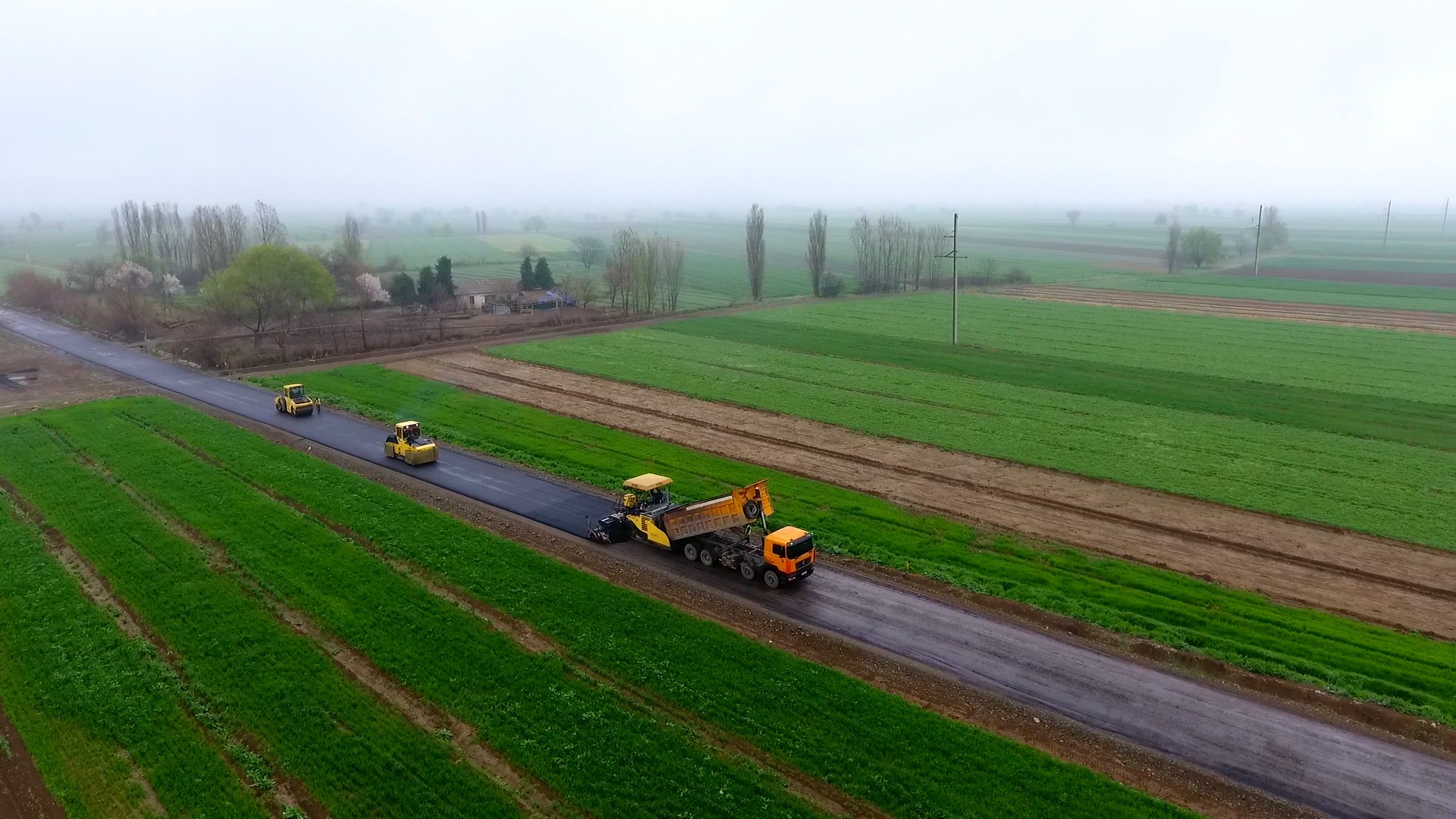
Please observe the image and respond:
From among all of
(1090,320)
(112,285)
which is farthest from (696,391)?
(112,285)

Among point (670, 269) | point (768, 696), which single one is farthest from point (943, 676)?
point (670, 269)

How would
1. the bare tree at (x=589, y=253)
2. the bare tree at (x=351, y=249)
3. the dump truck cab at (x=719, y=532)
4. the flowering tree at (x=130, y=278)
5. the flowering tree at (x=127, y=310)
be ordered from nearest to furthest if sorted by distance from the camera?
the dump truck cab at (x=719, y=532) → the flowering tree at (x=127, y=310) → the flowering tree at (x=130, y=278) → the bare tree at (x=351, y=249) → the bare tree at (x=589, y=253)

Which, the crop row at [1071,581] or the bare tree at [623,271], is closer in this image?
the crop row at [1071,581]

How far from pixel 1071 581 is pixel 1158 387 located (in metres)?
29.6

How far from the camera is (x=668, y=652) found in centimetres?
2083

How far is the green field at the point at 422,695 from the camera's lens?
16.2m

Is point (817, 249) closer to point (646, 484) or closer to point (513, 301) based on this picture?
point (513, 301)

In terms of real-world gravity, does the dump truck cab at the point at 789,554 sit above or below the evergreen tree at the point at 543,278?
below

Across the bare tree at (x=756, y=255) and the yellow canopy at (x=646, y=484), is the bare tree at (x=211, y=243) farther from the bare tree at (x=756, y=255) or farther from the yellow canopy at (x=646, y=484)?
the yellow canopy at (x=646, y=484)

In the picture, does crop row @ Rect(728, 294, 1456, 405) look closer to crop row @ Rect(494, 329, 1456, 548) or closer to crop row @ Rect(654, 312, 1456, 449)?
crop row @ Rect(654, 312, 1456, 449)

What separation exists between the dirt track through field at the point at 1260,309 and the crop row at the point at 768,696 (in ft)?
247

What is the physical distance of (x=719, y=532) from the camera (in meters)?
26.3

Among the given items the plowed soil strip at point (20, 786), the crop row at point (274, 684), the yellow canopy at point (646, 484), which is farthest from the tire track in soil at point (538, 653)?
the yellow canopy at point (646, 484)

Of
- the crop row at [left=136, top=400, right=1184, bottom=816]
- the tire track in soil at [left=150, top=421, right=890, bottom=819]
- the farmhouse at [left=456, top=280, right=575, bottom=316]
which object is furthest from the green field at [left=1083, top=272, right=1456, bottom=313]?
the tire track in soil at [left=150, top=421, right=890, bottom=819]
